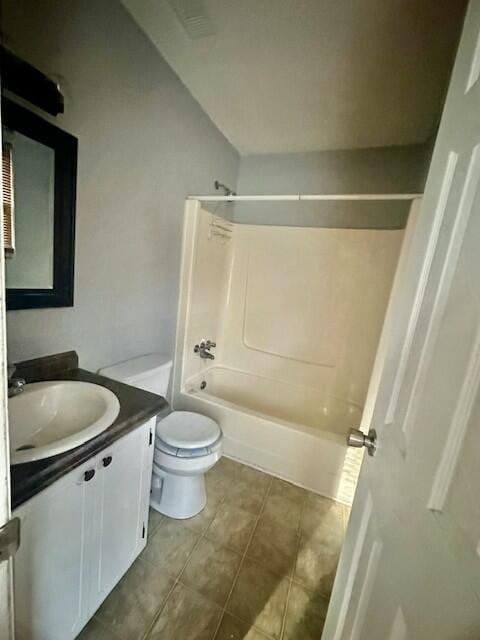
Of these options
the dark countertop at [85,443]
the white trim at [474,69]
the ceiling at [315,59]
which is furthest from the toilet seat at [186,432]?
the ceiling at [315,59]

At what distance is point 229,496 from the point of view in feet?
5.55

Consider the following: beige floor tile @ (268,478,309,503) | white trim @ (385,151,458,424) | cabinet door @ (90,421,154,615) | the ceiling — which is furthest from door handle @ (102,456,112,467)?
the ceiling

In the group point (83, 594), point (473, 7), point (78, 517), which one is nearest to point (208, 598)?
point (83, 594)

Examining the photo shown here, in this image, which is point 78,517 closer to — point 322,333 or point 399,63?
point 322,333

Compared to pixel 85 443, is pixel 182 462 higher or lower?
lower

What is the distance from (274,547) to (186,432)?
72 cm

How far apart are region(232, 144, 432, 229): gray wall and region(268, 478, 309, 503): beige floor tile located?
2.03 m

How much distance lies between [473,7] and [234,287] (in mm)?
2174

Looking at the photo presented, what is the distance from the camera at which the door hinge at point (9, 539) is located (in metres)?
0.43

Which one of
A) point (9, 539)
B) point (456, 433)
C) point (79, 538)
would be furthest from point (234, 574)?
point (456, 433)

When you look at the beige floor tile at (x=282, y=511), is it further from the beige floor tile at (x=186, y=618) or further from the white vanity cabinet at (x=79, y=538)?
the white vanity cabinet at (x=79, y=538)

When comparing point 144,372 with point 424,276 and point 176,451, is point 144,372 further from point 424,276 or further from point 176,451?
point 424,276

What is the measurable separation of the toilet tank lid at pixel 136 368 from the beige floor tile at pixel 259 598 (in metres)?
1.03

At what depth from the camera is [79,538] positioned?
872 mm
